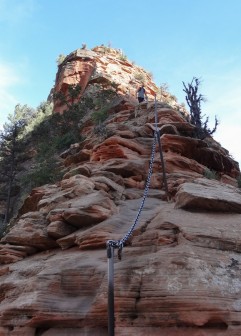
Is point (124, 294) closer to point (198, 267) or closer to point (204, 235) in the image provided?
point (198, 267)

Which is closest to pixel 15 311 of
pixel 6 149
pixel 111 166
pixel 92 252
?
pixel 92 252

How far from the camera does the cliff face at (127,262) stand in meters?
6.42

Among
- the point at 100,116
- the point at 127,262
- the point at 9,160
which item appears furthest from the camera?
the point at 9,160

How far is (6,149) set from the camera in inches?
1162

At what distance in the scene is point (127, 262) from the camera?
762 cm

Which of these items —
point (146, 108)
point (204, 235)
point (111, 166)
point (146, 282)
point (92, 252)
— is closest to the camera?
point (146, 282)

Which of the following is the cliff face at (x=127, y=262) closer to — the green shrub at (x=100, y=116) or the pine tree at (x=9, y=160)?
the green shrub at (x=100, y=116)

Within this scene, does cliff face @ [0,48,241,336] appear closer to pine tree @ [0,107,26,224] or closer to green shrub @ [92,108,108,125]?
green shrub @ [92,108,108,125]

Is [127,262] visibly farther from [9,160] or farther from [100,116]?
[9,160]

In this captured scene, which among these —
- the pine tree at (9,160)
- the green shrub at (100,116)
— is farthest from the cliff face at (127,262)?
the pine tree at (9,160)

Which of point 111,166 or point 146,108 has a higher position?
point 146,108

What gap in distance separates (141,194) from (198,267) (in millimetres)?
6366

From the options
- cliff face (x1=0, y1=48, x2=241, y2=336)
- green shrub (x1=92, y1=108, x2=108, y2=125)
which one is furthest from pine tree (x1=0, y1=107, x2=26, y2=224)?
cliff face (x1=0, y1=48, x2=241, y2=336)

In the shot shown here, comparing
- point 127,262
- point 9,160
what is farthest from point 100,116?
point 127,262
